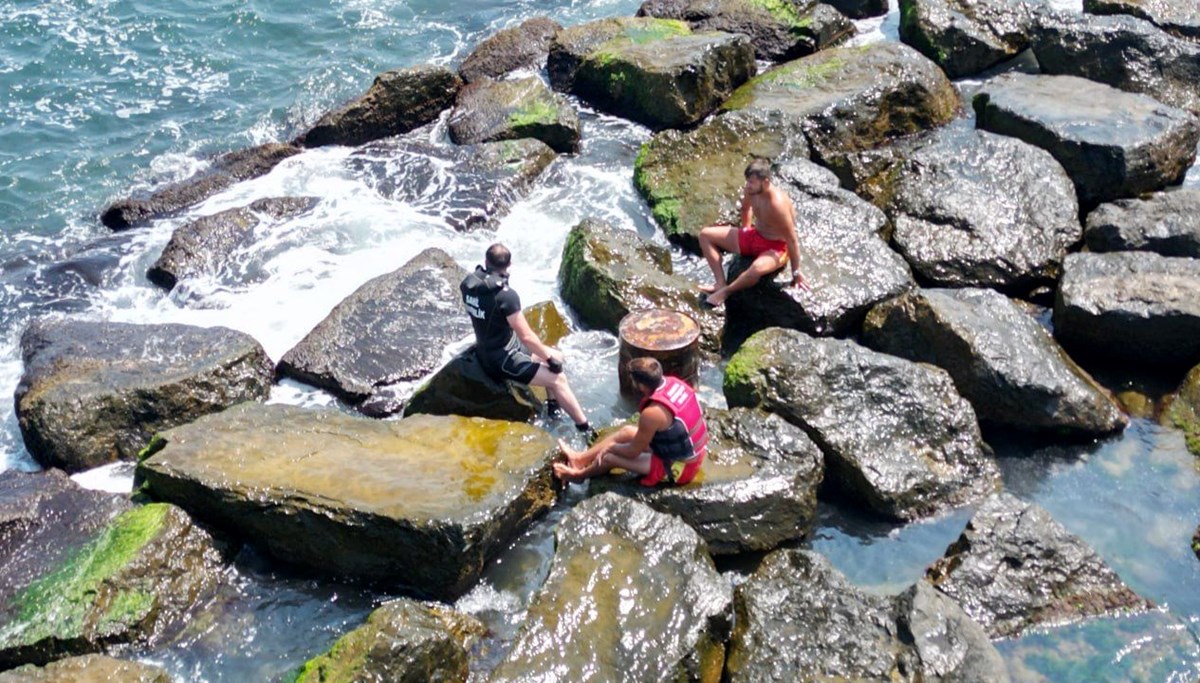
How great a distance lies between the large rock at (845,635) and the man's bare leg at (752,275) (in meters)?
4.20

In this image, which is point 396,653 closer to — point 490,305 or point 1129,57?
point 490,305

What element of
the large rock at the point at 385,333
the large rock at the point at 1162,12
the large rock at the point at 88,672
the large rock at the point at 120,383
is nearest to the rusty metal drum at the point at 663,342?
the large rock at the point at 385,333

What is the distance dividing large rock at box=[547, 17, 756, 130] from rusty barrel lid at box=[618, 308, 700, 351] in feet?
20.1

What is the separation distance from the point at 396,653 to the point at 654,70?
10.9 m

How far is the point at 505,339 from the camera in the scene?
10.2 m

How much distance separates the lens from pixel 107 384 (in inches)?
419

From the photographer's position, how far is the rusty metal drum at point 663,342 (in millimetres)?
10234

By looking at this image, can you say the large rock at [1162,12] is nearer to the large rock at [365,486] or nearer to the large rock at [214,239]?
the large rock at [214,239]

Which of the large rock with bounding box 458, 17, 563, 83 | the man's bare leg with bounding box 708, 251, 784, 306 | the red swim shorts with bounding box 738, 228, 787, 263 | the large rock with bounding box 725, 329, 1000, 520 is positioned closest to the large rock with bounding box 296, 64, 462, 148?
the large rock with bounding box 458, 17, 563, 83

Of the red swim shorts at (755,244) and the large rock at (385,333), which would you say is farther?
the red swim shorts at (755,244)

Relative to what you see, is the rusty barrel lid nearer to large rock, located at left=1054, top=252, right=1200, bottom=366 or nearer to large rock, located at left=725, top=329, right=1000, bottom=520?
large rock, located at left=725, top=329, right=1000, bottom=520

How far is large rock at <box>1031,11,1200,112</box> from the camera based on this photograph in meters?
16.0

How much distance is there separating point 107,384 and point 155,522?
2.42 m

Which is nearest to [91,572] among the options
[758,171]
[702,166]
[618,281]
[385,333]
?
[385,333]
